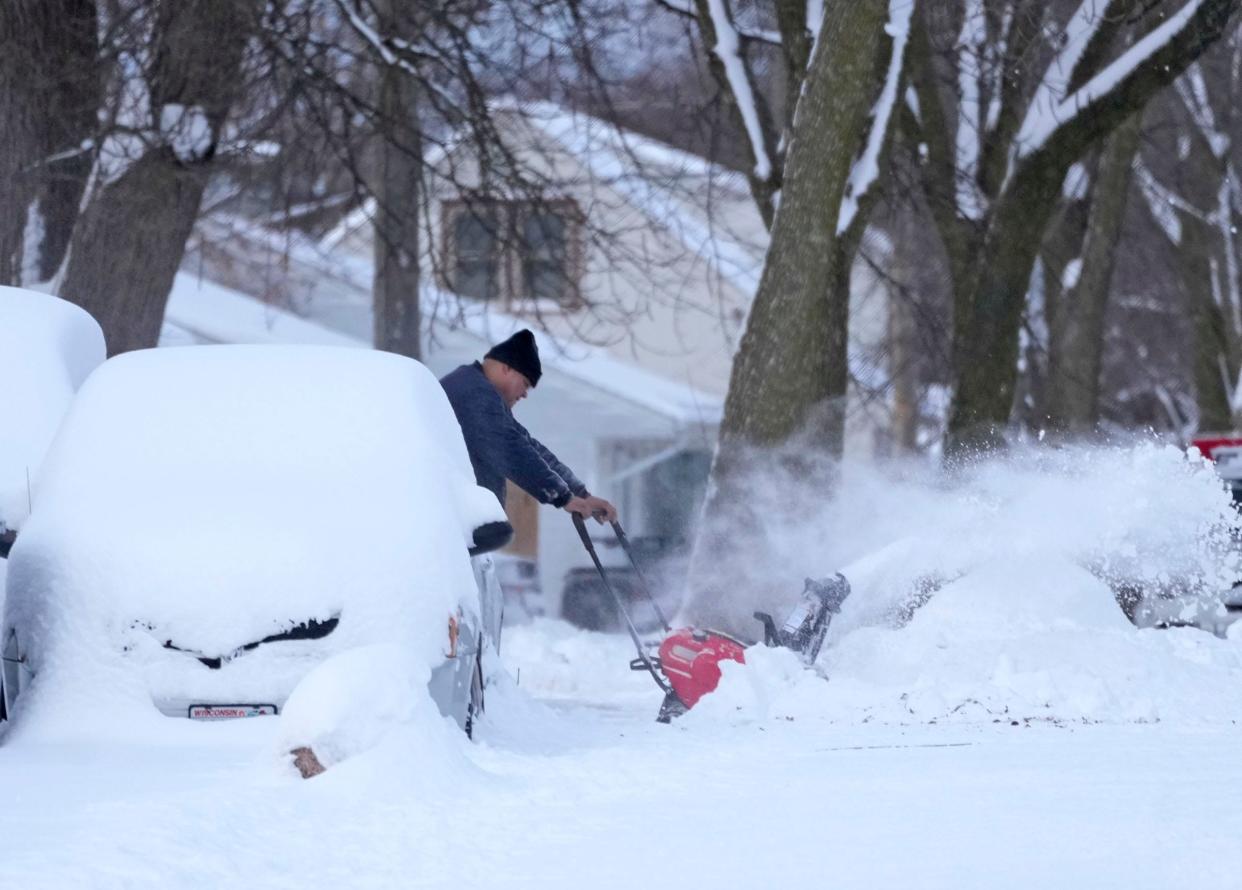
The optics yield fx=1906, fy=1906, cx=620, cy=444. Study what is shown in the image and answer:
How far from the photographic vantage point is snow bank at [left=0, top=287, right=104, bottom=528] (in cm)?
736

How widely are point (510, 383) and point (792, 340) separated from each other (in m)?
2.88

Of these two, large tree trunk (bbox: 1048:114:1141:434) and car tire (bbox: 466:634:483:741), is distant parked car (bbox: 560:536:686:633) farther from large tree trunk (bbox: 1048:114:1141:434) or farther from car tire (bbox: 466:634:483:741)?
car tire (bbox: 466:634:483:741)

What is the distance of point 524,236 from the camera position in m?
15.1

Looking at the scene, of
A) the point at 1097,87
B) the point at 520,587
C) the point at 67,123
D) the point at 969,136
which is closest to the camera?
the point at 67,123

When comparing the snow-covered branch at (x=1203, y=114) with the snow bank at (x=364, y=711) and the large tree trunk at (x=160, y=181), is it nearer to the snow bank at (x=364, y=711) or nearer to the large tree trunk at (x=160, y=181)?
the large tree trunk at (x=160, y=181)

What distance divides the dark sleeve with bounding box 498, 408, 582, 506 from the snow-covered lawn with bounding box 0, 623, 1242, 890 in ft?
5.66

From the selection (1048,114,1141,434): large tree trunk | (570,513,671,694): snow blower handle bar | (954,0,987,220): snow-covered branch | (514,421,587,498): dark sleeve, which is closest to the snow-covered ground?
(570,513,671,694): snow blower handle bar

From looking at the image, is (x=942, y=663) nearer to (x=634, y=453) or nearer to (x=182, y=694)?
(x=182, y=694)

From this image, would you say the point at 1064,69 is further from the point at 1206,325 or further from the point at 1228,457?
the point at 1206,325

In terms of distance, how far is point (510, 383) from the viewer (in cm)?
909

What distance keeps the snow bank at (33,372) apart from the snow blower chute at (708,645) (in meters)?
2.28

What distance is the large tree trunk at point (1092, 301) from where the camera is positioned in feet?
64.6

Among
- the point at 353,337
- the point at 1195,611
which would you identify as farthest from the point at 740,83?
the point at 353,337

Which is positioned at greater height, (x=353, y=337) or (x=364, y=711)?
(x=364, y=711)
